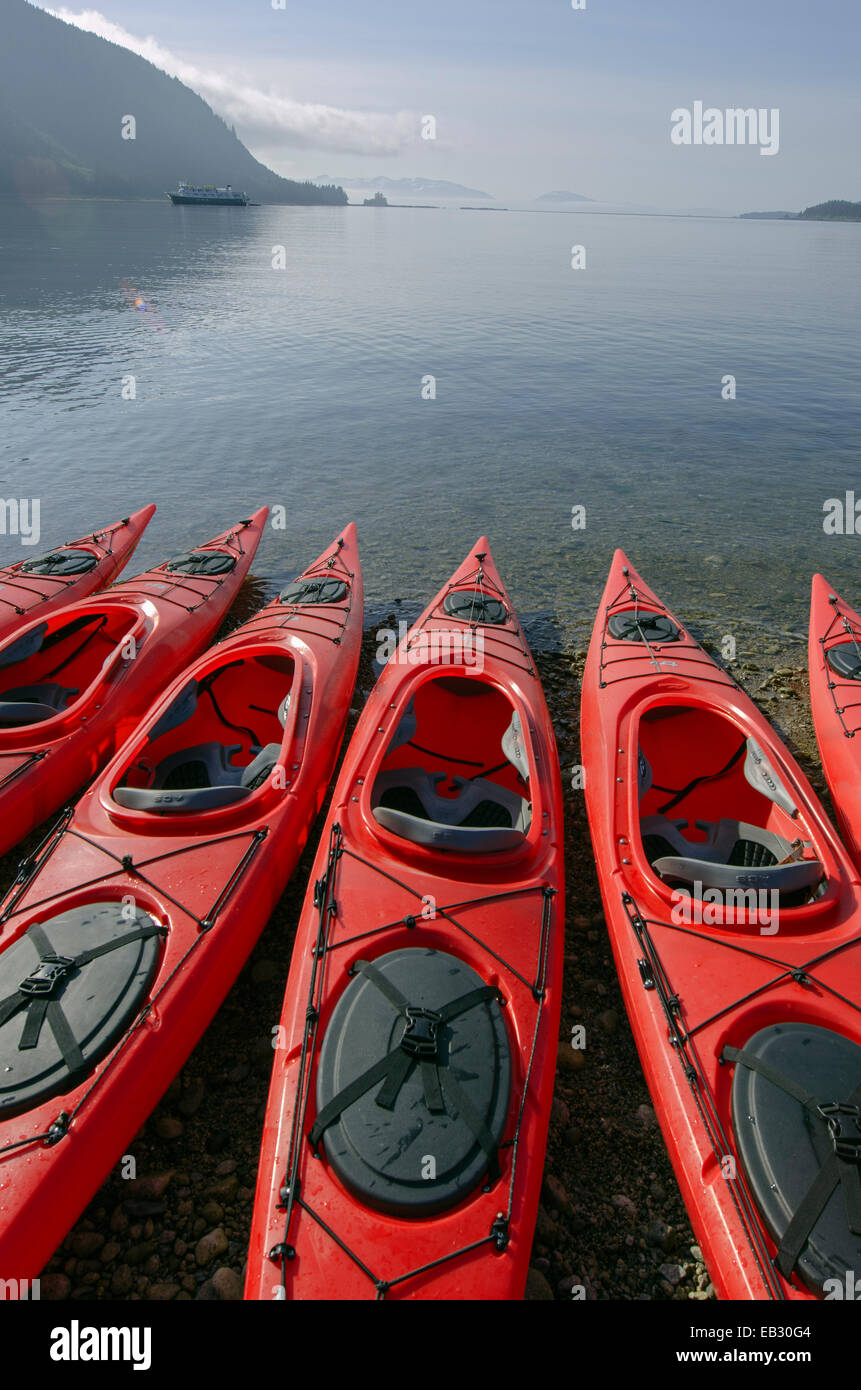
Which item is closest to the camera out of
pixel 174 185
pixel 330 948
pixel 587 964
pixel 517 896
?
pixel 330 948

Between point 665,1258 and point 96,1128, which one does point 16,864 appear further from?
point 665,1258

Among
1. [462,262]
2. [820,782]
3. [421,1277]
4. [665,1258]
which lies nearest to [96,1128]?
[421,1277]

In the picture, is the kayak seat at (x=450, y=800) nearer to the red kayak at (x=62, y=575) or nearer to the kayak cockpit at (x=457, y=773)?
the kayak cockpit at (x=457, y=773)

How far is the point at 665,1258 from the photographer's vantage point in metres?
3.68

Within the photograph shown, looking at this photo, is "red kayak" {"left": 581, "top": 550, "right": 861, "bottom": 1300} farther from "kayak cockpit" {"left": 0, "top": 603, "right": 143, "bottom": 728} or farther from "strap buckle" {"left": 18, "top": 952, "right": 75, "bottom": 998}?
"kayak cockpit" {"left": 0, "top": 603, "right": 143, "bottom": 728}

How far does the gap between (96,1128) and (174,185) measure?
183059mm

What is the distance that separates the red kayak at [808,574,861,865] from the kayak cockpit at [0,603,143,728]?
7085 mm

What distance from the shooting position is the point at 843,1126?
3330 millimetres

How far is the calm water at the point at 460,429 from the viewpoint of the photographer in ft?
40.2

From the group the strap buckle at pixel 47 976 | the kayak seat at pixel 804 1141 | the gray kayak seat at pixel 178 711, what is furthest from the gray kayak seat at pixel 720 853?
the gray kayak seat at pixel 178 711

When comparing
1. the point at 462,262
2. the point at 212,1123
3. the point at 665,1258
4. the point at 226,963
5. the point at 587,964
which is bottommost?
the point at 665,1258

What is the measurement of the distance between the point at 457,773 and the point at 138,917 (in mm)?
3214
